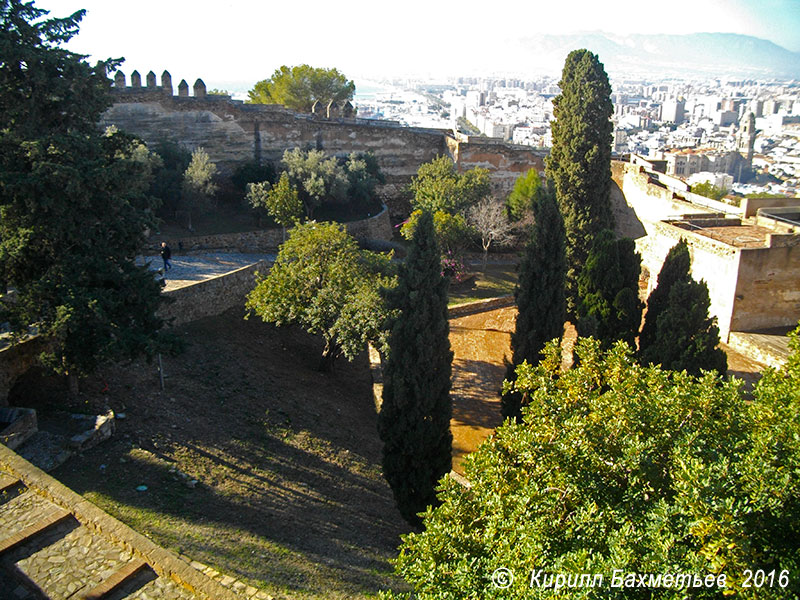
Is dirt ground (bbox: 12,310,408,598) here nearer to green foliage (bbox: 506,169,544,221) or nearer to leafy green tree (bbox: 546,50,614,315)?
leafy green tree (bbox: 546,50,614,315)

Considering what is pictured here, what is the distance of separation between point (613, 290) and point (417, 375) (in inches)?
297

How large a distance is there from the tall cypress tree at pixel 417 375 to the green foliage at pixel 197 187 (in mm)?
15518

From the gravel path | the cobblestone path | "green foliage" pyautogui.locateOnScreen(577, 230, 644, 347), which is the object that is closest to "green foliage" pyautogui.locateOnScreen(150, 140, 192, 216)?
the gravel path

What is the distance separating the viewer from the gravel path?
20250 mm

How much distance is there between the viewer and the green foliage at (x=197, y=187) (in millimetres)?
25484

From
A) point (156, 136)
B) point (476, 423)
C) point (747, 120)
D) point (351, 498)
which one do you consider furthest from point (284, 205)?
point (747, 120)

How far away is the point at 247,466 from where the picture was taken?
12.2 m

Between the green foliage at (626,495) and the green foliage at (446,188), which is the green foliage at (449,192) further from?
the green foliage at (626,495)

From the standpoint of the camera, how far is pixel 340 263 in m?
16.6

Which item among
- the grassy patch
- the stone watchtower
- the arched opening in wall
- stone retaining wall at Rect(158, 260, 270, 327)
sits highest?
the stone watchtower

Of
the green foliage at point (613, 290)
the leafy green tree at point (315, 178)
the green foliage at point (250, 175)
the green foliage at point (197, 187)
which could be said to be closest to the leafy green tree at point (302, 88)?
the green foliage at point (250, 175)

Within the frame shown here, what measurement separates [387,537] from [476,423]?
15.9 feet

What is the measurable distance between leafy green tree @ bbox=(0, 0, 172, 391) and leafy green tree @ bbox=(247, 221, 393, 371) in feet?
14.2

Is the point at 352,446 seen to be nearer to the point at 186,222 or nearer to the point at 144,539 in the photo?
the point at 144,539
